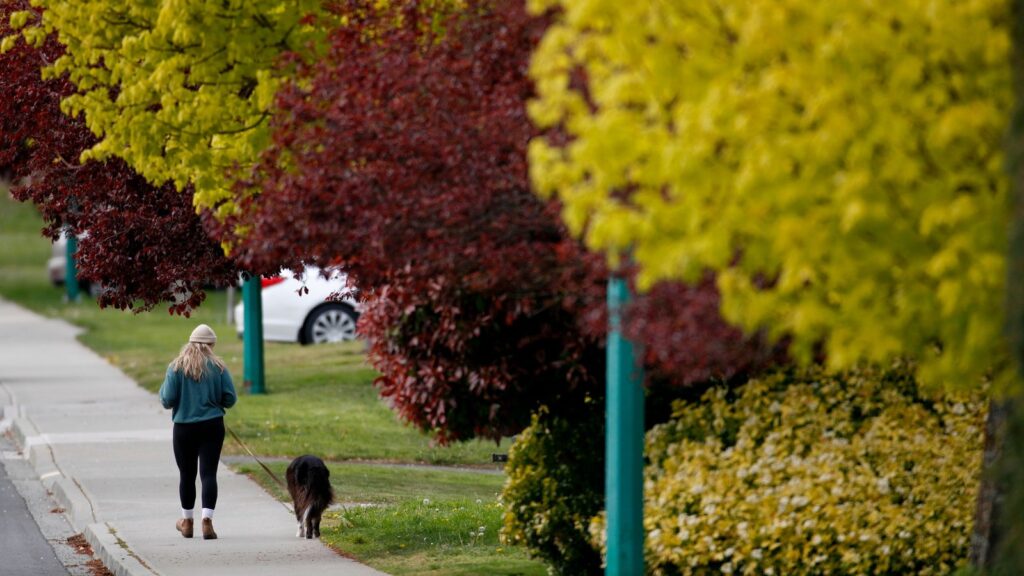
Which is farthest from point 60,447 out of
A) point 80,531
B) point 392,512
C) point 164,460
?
point 392,512

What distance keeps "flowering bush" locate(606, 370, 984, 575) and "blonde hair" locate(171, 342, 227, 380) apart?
3.78 meters

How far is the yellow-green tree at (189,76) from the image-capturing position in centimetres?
947

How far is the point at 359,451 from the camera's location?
1675 centimetres

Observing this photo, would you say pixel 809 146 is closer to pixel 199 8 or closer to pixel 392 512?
pixel 199 8

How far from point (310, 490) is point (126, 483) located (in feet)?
12.4

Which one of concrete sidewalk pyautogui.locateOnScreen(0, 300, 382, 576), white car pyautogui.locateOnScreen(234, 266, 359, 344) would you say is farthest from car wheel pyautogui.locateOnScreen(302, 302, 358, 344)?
concrete sidewalk pyautogui.locateOnScreen(0, 300, 382, 576)

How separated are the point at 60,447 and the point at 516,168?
10.8m

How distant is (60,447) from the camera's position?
57.0 ft

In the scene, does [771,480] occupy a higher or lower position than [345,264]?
lower

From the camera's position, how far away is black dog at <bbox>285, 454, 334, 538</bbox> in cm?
1172

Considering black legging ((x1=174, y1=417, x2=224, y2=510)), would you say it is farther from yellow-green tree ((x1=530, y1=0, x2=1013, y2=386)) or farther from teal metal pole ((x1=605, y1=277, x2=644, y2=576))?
yellow-green tree ((x1=530, y1=0, x2=1013, y2=386))

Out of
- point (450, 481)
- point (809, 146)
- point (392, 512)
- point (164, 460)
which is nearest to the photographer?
point (809, 146)

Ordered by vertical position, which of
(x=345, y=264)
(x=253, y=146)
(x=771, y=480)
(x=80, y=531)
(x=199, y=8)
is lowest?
(x=80, y=531)

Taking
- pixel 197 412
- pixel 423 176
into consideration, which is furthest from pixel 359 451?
pixel 423 176
